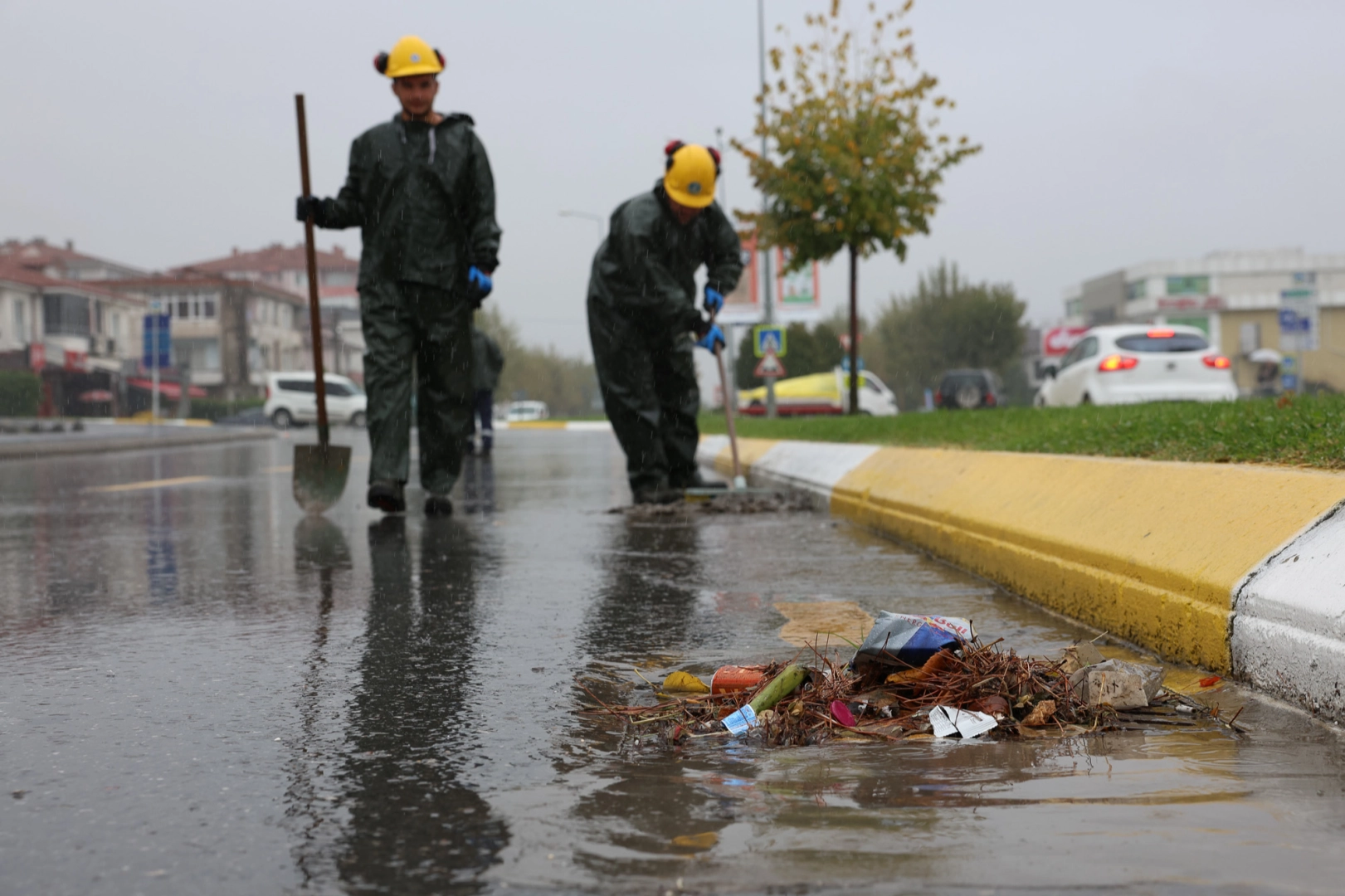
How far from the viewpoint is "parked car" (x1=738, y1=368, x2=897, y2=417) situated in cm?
4141

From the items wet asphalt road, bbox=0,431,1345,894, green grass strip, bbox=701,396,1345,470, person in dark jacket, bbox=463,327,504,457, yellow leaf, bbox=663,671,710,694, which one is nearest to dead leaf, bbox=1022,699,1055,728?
wet asphalt road, bbox=0,431,1345,894

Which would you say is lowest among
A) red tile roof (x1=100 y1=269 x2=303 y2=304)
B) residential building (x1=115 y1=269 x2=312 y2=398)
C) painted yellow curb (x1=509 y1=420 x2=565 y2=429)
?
painted yellow curb (x1=509 y1=420 x2=565 y2=429)

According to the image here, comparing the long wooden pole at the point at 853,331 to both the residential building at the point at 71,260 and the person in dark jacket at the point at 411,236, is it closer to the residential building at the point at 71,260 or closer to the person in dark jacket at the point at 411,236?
the person in dark jacket at the point at 411,236

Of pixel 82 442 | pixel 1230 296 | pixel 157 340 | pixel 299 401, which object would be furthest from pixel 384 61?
pixel 1230 296

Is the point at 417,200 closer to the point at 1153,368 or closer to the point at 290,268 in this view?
the point at 1153,368

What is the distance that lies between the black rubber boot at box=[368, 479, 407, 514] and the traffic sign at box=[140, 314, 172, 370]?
2921cm

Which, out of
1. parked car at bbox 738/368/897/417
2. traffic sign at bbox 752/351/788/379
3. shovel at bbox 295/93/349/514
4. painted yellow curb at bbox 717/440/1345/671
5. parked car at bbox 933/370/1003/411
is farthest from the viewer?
parked car at bbox 738/368/897/417

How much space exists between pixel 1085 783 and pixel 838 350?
69253 mm

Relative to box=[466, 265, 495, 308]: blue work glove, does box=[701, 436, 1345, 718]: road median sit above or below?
below

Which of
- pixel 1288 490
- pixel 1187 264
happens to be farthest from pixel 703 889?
pixel 1187 264

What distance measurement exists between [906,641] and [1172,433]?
348 cm

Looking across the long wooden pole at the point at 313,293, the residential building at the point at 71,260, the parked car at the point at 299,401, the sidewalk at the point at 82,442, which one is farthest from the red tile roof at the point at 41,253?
the long wooden pole at the point at 313,293

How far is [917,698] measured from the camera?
302 cm

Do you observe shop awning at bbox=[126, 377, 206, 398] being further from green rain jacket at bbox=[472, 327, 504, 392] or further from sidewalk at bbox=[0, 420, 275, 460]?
green rain jacket at bbox=[472, 327, 504, 392]
